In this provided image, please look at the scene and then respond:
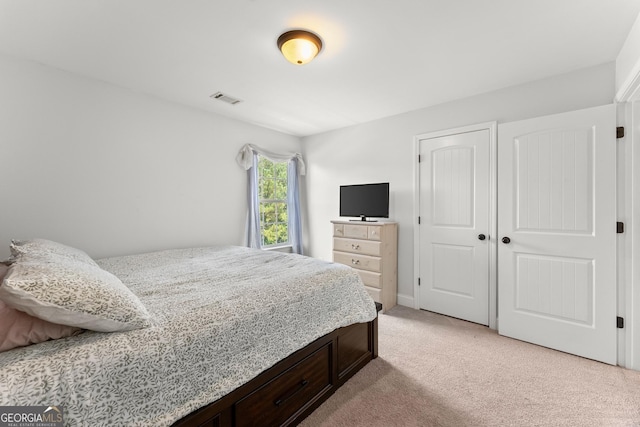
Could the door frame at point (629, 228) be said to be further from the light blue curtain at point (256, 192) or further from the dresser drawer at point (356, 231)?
the light blue curtain at point (256, 192)

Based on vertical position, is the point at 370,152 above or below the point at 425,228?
above

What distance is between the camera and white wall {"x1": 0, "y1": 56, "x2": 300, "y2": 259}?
2.19 m

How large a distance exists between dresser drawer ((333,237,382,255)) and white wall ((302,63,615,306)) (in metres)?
0.44

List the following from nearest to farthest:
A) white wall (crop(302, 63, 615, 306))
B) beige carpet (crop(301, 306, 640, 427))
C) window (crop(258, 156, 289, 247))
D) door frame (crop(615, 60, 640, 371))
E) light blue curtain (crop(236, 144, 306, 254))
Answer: beige carpet (crop(301, 306, 640, 427)) → door frame (crop(615, 60, 640, 371)) → white wall (crop(302, 63, 615, 306)) → light blue curtain (crop(236, 144, 306, 254)) → window (crop(258, 156, 289, 247))

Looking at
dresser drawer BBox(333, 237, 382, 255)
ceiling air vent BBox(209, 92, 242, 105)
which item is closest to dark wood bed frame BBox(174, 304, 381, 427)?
dresser drawer BBox(333, 237, 382, 255)

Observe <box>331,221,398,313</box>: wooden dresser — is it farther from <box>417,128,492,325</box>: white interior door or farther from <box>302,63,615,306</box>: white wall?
<box>417,128,492,325</box>: white interior door

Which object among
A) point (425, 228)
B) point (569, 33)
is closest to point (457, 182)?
point (425, 228)

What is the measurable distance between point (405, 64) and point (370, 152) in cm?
151

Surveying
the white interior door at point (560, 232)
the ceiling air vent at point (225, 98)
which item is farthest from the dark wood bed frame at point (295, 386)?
the ceiling air vent at point (225, 98)

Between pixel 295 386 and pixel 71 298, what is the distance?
1.17 meters

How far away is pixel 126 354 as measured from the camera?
0.95 metres

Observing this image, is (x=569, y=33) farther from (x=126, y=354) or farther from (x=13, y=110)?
(x=13, y=110)

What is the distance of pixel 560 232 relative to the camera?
2.32m

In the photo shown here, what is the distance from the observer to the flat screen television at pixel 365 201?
3.37 m
